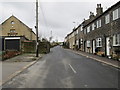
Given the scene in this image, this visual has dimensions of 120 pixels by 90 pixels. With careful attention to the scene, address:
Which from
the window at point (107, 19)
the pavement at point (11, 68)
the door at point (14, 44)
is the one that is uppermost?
the window at point (107, 19)

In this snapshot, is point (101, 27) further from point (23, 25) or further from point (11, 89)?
point (23, 25)

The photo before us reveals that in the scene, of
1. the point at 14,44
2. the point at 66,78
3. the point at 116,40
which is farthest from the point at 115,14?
the point at 14,44

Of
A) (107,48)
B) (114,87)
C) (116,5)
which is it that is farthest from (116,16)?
(114,87)

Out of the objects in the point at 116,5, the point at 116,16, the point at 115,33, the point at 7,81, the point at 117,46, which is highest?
the point at 116,5

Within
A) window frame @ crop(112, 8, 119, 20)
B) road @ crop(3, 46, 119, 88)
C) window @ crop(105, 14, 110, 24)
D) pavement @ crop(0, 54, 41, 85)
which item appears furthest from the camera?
window @ crop(105, 14, 110, 24)

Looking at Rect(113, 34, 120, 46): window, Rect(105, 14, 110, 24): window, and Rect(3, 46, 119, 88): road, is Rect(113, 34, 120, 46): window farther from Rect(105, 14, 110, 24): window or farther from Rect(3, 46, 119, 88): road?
Rect(3, 46, 119, 88): road

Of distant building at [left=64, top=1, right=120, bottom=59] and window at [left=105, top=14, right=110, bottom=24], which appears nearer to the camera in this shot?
distant building at [left=64, top=1, right=120, bottom=59]

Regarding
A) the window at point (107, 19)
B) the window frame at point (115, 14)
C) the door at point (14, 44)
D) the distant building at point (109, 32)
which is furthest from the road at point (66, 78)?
the door at point (14, 44)

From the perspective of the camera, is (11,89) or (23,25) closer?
(11,89)

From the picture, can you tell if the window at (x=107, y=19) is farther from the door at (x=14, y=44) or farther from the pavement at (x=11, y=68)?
the door at (x=14, y=44)

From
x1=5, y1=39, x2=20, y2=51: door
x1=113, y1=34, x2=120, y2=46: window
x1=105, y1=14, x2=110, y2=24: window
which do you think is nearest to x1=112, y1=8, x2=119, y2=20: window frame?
x1=105, y1=14, x2=110, y2=24: window

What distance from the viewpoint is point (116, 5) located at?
66.5 feet

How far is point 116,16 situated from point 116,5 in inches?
50.5

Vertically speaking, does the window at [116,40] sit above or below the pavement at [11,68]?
above
